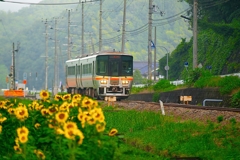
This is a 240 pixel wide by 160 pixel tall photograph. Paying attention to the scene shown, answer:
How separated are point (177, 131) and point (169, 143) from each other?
2079 millimetres

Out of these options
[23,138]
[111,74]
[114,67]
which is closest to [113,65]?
[114,67]

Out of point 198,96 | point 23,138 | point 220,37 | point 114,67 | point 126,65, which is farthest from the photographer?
point 220,37

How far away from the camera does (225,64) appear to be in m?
65.4

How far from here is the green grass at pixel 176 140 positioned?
602 inches

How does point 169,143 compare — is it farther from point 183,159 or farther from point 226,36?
point 226,36

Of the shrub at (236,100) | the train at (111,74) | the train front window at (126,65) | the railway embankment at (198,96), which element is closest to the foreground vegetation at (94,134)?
the shrub at (236,100)

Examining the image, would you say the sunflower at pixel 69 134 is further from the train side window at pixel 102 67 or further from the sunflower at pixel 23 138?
the train side window at pixel 102 67

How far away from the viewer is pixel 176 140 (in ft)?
57.4

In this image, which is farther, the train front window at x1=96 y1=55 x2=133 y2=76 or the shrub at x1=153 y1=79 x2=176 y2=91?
the shrub at x1=153 y1=79 x2=176 y2=91

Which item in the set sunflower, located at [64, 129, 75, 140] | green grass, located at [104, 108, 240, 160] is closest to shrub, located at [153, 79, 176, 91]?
green grass, located at [104, 108, 240, 160]

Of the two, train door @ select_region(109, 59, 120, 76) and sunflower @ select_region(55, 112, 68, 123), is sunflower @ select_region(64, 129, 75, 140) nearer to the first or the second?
sunflower @ select_region(55, 112, 68, 123)

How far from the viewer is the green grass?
15.3 meters

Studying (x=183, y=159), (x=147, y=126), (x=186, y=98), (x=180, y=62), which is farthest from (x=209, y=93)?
(x=180, y=62)

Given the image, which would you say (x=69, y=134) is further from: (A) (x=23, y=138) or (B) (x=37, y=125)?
(B) (x=37, y=125)
